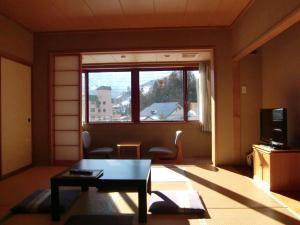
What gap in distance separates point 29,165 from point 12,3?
9.05ft

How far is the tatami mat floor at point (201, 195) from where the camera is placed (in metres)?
2.69

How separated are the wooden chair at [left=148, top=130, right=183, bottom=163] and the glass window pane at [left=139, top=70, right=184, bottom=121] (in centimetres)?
110

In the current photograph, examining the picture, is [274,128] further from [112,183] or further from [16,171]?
[16,171]

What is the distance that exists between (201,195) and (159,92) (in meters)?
3.81

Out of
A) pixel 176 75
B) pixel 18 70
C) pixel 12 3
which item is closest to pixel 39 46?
pixel 18 70

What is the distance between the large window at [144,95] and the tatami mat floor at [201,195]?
2.26 m

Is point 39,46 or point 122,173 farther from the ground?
point 39,46

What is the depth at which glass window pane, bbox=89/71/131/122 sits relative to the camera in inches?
270

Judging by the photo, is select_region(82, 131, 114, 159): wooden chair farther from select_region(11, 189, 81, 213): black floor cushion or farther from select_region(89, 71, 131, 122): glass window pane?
select_region(11, 189, 81, 213): black floor cushion

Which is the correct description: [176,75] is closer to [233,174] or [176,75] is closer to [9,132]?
[233,174]

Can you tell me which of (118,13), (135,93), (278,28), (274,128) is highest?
(118,13)

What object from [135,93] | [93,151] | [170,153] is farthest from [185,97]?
[93,151]

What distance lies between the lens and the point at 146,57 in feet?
19.9

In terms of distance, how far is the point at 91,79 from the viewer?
6.99 metres
